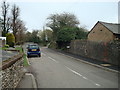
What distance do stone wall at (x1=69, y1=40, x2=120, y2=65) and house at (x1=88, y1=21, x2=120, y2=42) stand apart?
419 centimetres

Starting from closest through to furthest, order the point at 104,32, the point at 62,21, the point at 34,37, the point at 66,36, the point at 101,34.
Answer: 1. the point at 104,32
2. the point at 101,34
3. the point at 66,36
4. the point at 62,21
5. the point at 34,37

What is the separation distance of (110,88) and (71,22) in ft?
134

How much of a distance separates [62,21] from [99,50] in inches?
1159

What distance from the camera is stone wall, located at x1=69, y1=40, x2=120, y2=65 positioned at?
14.8m

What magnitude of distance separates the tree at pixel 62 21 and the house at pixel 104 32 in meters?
16.6

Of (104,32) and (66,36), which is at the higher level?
(104,32)

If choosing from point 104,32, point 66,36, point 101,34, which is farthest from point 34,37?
point 104,32

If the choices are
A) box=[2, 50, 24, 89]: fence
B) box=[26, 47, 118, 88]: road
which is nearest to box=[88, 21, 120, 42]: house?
box=[26, 47, 118, 88]: road

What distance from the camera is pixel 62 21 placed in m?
46.6

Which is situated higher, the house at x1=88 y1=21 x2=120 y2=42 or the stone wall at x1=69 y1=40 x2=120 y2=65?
the house at x1=88 y1=21 x2=120 y2=42

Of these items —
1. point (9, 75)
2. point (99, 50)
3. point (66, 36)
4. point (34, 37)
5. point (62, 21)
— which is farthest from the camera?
point (34, 37)

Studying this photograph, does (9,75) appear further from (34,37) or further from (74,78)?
(34,37)

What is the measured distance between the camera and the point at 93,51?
20.2 m

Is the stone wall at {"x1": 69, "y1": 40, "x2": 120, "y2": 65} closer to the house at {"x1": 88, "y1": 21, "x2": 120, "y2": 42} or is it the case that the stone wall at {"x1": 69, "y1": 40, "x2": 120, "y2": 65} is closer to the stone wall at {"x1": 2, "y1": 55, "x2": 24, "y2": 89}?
the house at {"x1": 88, "y1": 21, "x2": 120, "y2": 42}
